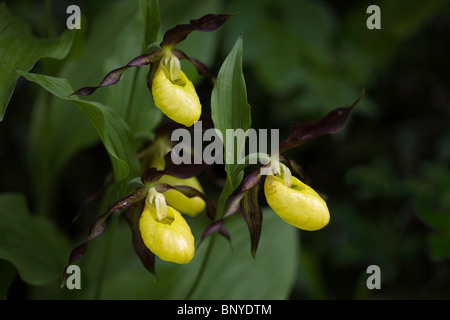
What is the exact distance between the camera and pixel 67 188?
2.04 m

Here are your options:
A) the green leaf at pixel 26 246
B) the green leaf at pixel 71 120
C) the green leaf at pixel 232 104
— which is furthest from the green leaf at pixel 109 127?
the green leaf at pixel 71 120

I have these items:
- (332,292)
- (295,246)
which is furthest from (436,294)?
(295,246)

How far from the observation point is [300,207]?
0.83m

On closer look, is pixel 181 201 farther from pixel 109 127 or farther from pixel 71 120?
pixel 71 120

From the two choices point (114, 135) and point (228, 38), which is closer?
point (114, 135)

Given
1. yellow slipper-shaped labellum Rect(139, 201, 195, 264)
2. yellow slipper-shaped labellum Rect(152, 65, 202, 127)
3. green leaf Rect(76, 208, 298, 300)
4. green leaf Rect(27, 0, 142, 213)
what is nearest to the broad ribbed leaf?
yellow slipper-shaped labellum Rect(139, 201, 195, 264)

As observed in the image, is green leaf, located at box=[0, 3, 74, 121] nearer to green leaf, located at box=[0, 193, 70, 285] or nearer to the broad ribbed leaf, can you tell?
the broad ribbed leaf

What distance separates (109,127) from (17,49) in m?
0.28

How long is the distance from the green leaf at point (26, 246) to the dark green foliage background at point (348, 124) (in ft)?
1.35

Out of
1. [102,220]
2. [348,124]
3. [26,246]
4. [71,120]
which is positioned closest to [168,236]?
[102,220]

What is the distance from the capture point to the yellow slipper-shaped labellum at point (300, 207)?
0.82m

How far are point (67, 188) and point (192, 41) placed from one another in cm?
103

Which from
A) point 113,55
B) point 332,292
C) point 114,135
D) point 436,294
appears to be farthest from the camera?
point 332,292
